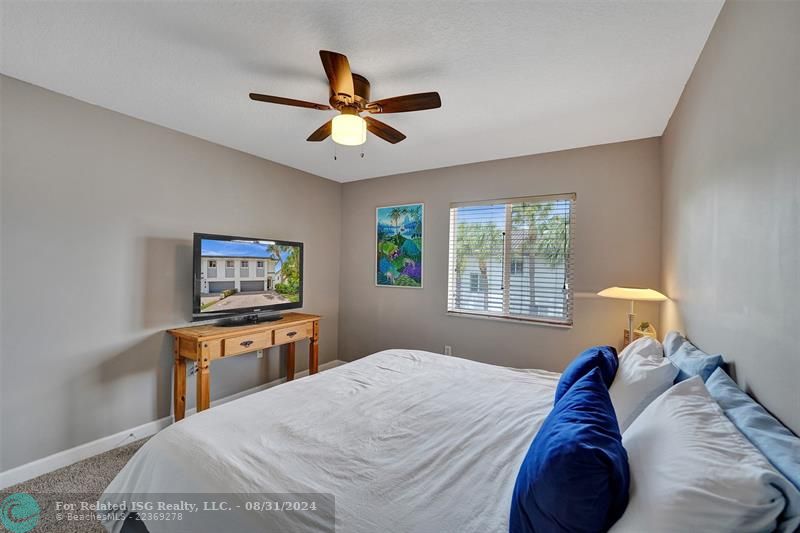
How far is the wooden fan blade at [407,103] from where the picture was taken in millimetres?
1856

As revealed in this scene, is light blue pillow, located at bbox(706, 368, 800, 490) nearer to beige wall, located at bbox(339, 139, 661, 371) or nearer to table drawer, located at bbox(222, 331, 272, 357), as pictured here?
beige wall, located at bbox(339, 139, 661, 371)

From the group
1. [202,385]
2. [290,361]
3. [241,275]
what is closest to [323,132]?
[241,275]

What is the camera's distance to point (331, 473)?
4.01 ft

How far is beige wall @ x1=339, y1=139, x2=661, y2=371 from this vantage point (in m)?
2.98

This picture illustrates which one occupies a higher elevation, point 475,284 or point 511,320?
point 475,284

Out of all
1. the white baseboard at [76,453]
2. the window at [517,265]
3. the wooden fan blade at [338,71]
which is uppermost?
the wooden fan blade at [338,71]

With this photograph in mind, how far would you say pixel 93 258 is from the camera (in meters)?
2.48

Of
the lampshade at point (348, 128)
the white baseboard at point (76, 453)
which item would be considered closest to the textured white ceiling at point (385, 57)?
the lampshade at point (348, 128)

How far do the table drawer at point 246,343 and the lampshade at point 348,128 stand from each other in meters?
1.87

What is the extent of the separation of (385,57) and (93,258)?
247 centimetres

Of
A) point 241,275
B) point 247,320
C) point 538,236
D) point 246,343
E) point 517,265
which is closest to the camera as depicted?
point 246,343

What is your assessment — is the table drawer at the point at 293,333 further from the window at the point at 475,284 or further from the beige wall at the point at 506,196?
the window at the point at 475,284

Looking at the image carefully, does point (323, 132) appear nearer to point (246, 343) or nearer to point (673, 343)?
point (246, 343)

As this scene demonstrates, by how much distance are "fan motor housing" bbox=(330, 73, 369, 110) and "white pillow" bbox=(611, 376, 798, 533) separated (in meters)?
1.99
